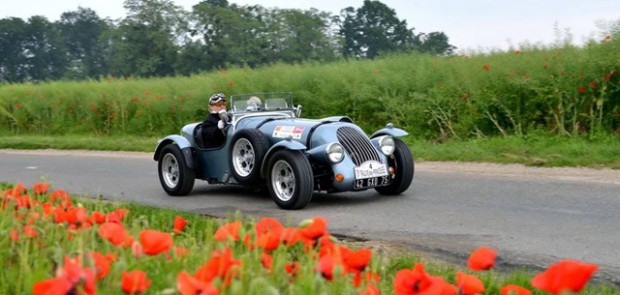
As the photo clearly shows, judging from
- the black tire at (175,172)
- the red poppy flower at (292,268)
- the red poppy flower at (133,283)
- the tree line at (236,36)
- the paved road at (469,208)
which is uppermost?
the tree line at (236,36)

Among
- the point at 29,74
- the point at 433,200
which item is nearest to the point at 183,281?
the point at 433,200

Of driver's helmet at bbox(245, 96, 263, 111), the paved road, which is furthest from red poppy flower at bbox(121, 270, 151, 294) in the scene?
driver's helmet at bbox(245, 96, 263, 111)

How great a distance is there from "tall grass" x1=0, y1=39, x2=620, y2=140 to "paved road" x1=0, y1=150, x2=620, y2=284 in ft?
→ 9.67

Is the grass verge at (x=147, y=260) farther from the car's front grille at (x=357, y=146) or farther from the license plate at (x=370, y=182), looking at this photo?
the car's front grille at (x=357, y=146)

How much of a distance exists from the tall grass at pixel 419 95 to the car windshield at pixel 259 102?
5.74 meters

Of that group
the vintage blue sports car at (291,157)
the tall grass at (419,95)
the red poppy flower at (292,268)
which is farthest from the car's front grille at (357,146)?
the tall grass at (419,95)

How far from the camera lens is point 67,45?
7538 cm

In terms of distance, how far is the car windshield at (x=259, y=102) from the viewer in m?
9.91

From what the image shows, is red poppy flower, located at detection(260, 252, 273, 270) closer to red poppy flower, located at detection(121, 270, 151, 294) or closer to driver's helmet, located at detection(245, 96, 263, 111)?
red poppy flower, located at detection(121, 270, 151, 294)

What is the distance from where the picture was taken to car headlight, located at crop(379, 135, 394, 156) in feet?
28.8

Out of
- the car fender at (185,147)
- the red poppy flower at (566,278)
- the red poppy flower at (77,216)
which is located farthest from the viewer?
the car fender at (185,147)

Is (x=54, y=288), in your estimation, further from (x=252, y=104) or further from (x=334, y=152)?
(x=252, y=104)

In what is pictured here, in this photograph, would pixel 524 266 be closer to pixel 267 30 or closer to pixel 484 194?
pixel 484 194

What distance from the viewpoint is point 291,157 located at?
820 centimetres
